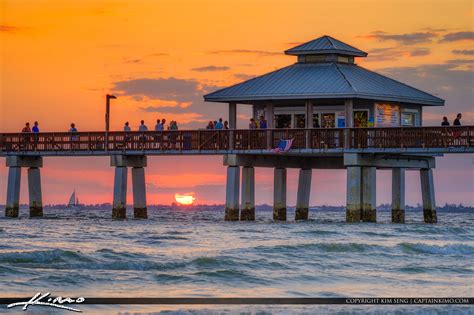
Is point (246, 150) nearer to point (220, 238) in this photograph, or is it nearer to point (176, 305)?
point (220, 238)

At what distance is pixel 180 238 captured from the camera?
45531mm

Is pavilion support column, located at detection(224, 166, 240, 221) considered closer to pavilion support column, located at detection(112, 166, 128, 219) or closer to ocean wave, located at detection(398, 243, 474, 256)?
pavilion support column, located at detection(112, 166, 128, 219)

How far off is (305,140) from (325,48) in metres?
7.47

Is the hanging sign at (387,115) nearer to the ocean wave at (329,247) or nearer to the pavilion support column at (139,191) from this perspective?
the pavilion support column at (139,191)

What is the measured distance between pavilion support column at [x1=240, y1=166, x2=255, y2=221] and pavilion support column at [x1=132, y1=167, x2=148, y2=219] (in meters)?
6.03

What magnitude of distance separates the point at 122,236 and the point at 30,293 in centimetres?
1858

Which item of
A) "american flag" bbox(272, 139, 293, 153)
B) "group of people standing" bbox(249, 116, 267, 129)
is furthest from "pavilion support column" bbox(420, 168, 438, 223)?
"american flag" bbox(272, 139, 293, 153)

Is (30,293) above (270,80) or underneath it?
underneath

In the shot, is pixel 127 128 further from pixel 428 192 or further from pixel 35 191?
pixel 428 192

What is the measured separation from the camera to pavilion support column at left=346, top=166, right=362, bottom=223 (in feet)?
189

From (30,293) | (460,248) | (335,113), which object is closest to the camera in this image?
(30,293)

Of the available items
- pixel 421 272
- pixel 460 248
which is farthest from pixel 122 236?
pixel 421 272

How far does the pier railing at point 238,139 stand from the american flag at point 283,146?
0.95 ft

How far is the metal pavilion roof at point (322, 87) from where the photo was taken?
59.7 meters
